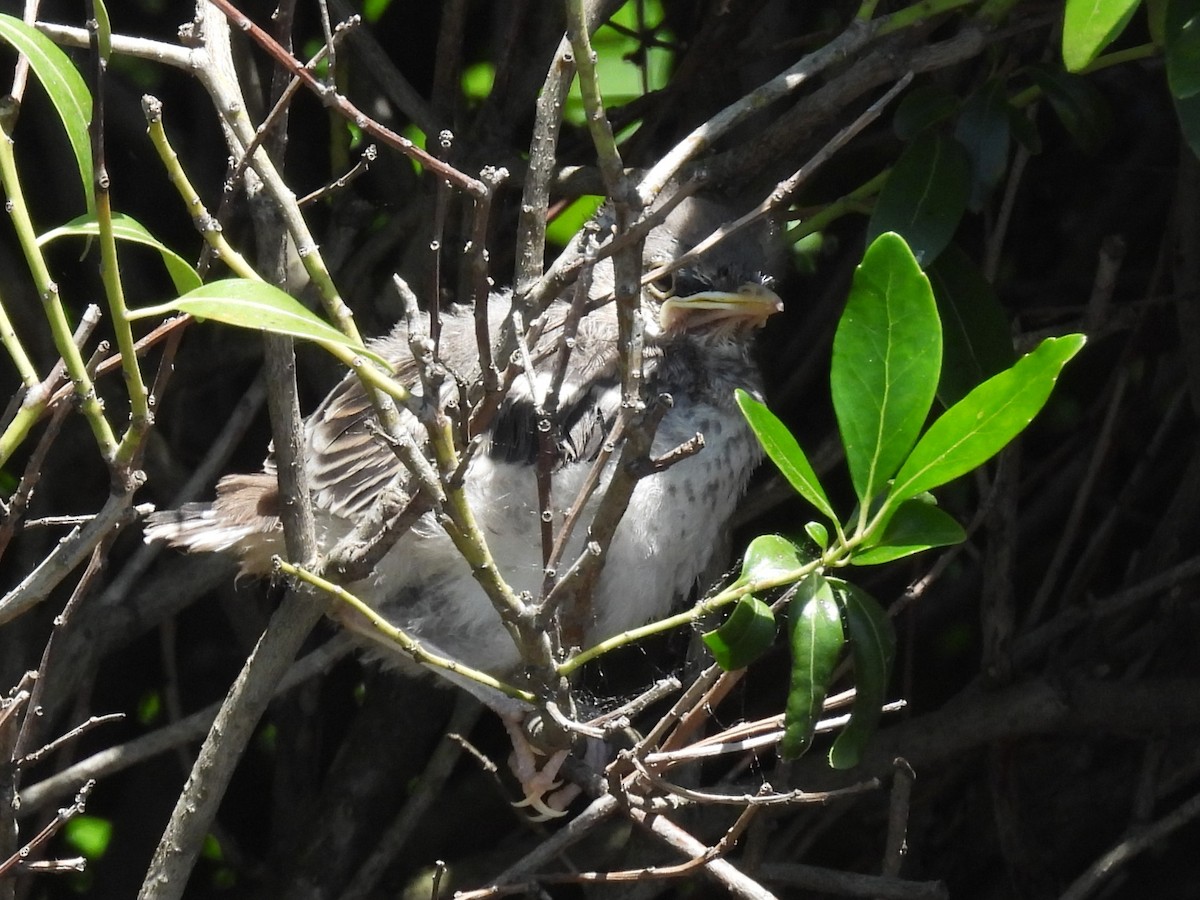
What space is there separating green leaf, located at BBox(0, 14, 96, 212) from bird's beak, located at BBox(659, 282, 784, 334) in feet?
2.93

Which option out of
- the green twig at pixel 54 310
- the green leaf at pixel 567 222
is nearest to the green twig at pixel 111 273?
the green twig at pixel 54 310

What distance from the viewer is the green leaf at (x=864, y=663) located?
118cm

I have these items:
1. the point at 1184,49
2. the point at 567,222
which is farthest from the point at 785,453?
the point at 567,222

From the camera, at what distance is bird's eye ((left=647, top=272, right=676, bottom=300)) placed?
193 centimetres

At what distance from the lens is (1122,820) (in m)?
2.27

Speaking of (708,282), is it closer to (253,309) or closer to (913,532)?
(913,532)

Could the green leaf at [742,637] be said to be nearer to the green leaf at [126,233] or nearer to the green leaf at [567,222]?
the green leaf at [126,233]

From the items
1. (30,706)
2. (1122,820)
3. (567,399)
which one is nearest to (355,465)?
(567,399)

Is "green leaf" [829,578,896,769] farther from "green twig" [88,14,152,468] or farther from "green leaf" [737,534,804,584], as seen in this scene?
"green twig" [88,14,152,468]

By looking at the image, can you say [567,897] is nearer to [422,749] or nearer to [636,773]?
[422,749]

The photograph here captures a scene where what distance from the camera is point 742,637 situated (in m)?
1.15

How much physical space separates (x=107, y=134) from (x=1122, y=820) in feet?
6.32

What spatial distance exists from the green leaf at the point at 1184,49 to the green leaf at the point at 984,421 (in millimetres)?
404

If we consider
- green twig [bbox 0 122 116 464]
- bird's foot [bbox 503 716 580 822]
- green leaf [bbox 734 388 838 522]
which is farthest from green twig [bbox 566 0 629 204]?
bird's foot [bbox 503 716 580 822]
